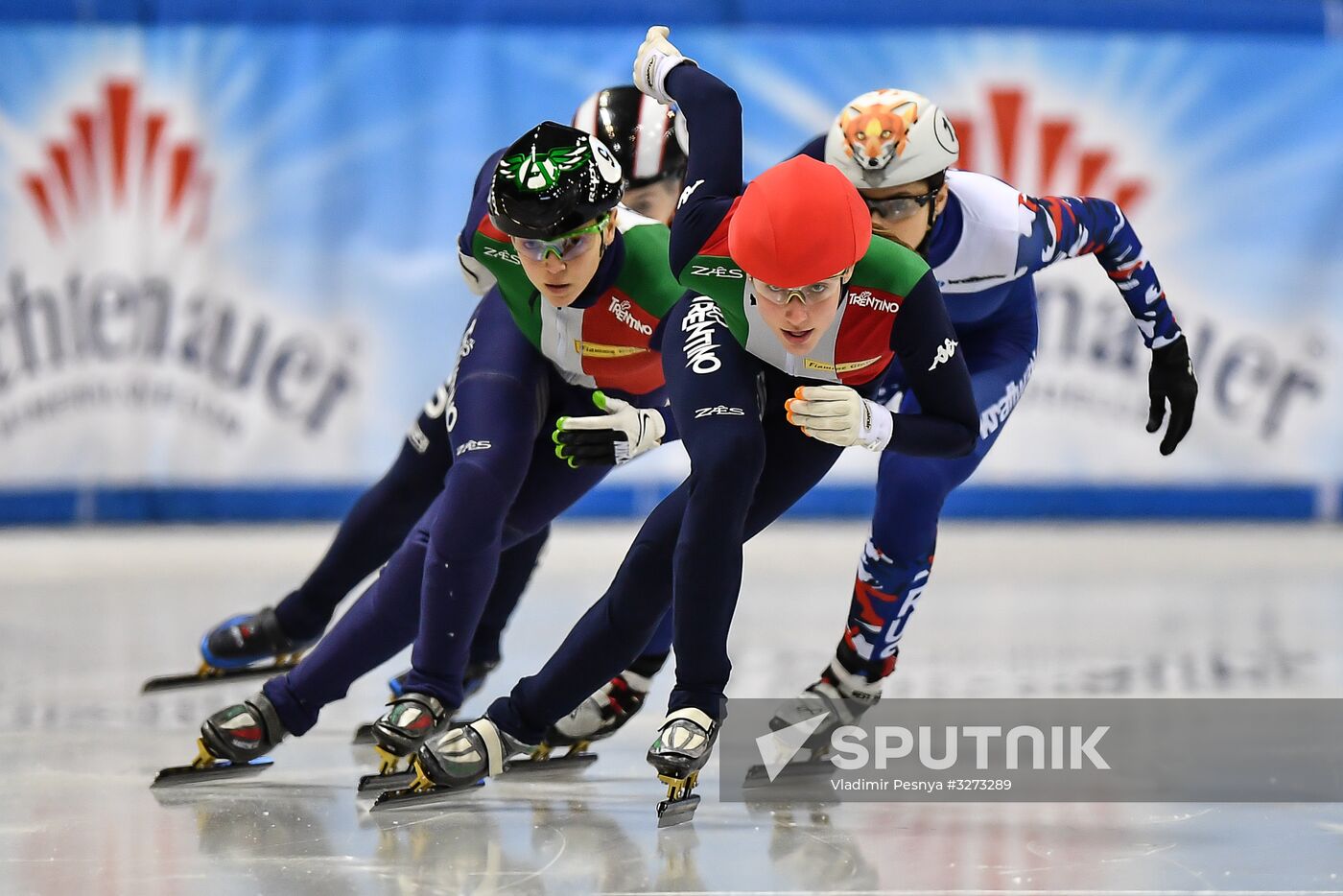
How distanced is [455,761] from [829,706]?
3.42ft

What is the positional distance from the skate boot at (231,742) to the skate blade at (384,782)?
0.77 feet

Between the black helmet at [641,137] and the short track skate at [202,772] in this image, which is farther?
the black helmet at [641,137]

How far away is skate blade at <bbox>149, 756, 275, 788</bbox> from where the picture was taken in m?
3.67

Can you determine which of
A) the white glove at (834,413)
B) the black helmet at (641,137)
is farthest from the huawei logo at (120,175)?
the white glove at (834,413)

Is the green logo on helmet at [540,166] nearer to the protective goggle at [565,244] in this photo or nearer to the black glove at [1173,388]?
the protective goggle at [565,244]

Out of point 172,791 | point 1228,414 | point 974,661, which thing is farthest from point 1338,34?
point 172,791

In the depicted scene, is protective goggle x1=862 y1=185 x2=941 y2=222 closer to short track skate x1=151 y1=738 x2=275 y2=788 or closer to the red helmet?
the red helmet

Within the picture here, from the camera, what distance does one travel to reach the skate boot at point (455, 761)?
343 centimetres

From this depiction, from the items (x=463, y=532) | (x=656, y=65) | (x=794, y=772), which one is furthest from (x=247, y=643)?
(x=656, y=65)

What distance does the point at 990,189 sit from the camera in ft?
13.5

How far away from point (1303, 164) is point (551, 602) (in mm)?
4867

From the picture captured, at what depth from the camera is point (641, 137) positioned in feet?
14.2

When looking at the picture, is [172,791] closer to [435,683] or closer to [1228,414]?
[435,683]

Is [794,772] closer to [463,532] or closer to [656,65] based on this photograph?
[463,532]
